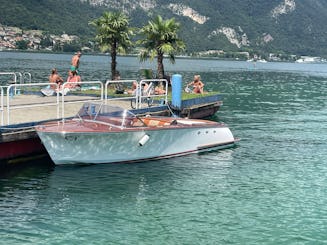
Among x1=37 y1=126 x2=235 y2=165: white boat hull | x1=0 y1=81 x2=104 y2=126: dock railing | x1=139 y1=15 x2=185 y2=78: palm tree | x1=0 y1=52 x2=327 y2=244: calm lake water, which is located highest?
x1=139 y1=15 x2=185 y2=78: palm tree

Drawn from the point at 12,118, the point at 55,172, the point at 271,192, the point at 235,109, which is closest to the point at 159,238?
the point at 271,192

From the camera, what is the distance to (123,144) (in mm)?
19422

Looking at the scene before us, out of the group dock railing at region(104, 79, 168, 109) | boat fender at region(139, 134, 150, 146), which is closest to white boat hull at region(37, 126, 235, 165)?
boat fender at region(139, 134, 150, 146)

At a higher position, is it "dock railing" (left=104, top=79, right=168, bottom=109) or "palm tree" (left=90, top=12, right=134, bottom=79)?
"palm tree" (left=90, top=12, right=134, bottom=79)

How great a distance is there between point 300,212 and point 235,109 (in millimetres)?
27424

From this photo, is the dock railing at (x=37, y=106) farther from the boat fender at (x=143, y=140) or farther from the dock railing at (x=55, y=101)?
the boat fender at (x=143, y=140)

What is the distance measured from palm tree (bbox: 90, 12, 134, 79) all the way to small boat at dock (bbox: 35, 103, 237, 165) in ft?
63.9

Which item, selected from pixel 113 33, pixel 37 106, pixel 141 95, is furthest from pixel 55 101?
pixel 113 33

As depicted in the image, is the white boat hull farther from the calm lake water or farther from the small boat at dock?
the calm lake water

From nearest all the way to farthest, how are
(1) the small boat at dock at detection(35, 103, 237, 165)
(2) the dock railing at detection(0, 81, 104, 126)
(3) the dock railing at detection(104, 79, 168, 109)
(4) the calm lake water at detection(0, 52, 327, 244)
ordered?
(4) the calm lake water at detection(0, 52, 327, 244), (1) the small boat at dock at detection(35, 103, 237, 165), (2) the dock railing at detection(0, 81, 104, 126), (3) the dock railing at detection(104, 79, 168, 109)

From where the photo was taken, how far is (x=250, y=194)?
16.5m

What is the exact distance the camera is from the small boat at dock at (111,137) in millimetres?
18062

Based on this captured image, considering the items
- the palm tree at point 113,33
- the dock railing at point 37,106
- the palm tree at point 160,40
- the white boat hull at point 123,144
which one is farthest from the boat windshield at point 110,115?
the palm tree at point 113,33

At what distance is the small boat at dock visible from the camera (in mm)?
18062
